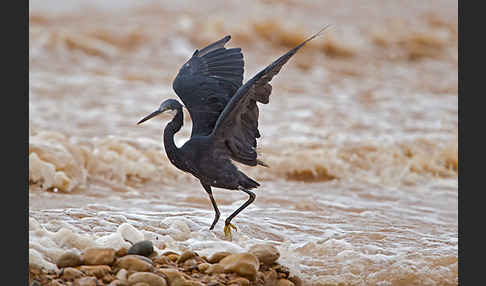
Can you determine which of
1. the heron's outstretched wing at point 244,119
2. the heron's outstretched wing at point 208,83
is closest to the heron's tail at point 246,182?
the heron's outstretched wing at point 244,119

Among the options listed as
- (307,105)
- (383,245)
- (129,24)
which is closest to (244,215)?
(383,245)

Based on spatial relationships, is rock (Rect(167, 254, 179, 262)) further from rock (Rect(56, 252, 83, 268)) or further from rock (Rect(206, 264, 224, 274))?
rock (Rect(56, 252, 83, 268))

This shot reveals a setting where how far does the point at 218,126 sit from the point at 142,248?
848 millimetres

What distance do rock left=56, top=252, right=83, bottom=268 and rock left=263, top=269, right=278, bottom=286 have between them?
1.06 m

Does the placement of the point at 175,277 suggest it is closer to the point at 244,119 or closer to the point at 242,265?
the point at 242,265

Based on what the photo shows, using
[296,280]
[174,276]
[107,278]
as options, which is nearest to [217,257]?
[174,276]

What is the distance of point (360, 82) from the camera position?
1274 centimetres

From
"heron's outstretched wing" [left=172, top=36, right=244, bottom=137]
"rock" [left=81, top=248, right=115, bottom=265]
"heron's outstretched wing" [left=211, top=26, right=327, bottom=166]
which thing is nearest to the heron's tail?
"heron's outstretched wing" [left=211, top=26, right=327, bottom=166]

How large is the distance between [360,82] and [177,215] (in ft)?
26.3

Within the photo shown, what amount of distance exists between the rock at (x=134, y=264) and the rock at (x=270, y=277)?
704 mm

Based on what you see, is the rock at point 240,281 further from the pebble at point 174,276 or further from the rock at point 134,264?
the rock at point 134,264

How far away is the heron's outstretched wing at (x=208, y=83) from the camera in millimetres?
4543

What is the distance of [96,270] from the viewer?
3.76 m

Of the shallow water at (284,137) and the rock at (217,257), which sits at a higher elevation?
the shallow water at (284,137)
